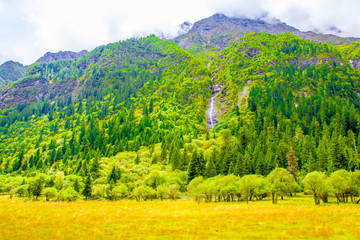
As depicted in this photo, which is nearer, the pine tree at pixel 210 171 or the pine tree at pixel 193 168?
the pine tree at pixel 210 171

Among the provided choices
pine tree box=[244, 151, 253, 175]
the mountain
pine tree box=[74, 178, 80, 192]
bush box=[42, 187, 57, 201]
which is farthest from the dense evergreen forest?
pine tree box=[74, 178, 80, 192]

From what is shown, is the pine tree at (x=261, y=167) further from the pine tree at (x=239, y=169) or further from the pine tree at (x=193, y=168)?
the pine tree at (x=193, y=168)

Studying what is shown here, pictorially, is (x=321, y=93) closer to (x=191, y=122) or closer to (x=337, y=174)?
(x=191, y=122)

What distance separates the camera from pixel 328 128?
11531 centimetres

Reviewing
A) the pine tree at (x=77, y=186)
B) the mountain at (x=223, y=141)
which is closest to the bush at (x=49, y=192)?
the pine tree at (x=77, y=186)

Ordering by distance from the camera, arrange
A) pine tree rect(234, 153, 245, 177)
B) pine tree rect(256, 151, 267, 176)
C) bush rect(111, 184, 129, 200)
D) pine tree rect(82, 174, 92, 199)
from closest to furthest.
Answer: bush rect(111, 184, 129, 200) → pine tree rect(82, 174, 92, 199) → pine tree rect(234, 153, 245, 177) → pine tree rect(256, 151, 267, 176)

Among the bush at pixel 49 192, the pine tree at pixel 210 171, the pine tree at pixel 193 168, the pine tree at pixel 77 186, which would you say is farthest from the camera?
the pine tree at pixel 193 168

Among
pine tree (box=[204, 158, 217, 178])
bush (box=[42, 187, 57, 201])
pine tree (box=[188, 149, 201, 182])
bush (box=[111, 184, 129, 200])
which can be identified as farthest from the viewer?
pine tree (box=[188, 149, 201, 182])

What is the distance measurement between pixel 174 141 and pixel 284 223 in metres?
104

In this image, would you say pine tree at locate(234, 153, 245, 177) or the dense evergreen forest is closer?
the dense evergreen forest

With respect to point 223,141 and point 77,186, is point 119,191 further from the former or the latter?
point 223,141

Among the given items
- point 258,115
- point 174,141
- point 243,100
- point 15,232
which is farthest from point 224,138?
point 15,232

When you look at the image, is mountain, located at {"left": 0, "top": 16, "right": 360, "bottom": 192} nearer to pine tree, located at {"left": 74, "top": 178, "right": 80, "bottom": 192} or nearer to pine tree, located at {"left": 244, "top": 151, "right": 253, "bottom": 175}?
pine tree, located at {"left": 244, "top": 151, "right": 253, "bottom": 175}

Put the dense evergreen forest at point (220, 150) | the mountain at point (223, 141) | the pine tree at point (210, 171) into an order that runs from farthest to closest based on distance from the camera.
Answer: the pine tree at point (210, 171)
the mountain at point (223, 141)
the dense evergreen forest at point (220, 150)
